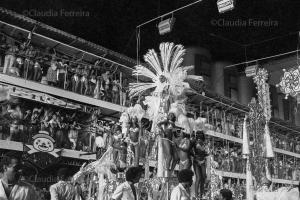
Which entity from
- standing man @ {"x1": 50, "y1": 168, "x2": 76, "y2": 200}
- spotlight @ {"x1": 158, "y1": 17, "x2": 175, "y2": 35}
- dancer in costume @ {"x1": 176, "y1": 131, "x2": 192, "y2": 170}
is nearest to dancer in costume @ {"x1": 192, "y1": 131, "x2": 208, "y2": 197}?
dancer in costume @ {"x1": 176, "y1": 131, "x2": 192, "y2": 170}

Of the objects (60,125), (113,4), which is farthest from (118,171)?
(113,4)

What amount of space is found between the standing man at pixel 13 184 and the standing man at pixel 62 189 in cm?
270

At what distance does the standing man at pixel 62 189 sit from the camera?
24.3 feet

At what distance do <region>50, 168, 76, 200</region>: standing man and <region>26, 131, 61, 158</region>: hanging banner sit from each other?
638 cm

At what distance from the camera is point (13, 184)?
4.70m

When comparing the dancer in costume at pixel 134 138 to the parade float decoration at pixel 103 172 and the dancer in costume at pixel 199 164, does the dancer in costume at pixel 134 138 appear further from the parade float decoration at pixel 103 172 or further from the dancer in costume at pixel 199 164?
the dancer in costume at pixel 199 164

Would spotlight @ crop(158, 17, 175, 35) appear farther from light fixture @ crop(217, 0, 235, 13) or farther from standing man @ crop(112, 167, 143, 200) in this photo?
standing man @ crop(112, 167, 143, 200)

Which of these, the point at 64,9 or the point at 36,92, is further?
the point at 64,9

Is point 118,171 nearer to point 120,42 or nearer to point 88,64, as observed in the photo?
point 88,64

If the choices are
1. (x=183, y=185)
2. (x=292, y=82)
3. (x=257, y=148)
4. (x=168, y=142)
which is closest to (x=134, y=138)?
(x=168, y=142)

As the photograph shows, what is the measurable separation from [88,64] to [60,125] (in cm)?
381

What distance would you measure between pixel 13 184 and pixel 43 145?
9.53 m

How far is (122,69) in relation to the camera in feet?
64.8

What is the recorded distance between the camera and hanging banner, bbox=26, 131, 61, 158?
1363 cm
